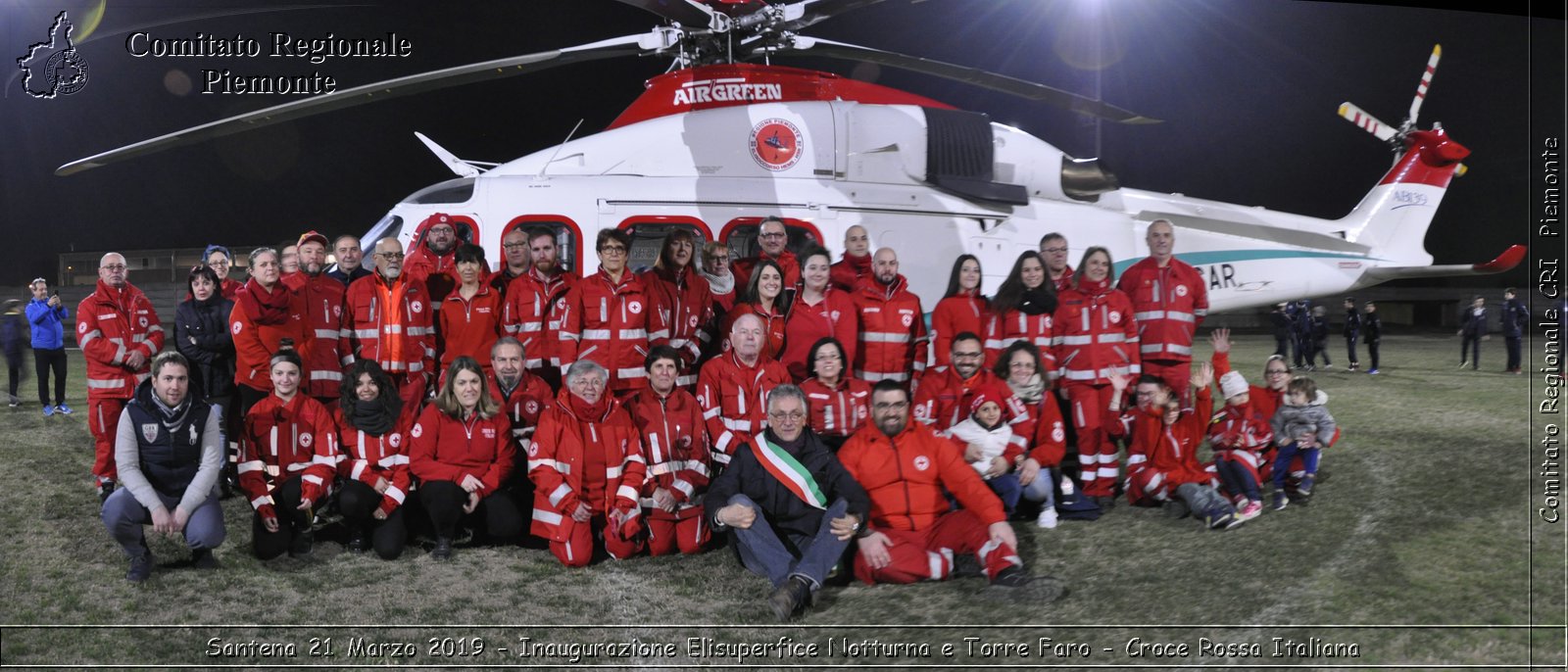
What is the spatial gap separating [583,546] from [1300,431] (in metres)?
3.94

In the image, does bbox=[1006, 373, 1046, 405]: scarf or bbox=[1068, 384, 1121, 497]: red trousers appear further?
bbox=[1068, 384, 1121, 497]: red trousers

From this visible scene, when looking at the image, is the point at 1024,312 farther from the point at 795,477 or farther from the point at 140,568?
the point at 140,568

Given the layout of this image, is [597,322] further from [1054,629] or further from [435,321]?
[1054,629]

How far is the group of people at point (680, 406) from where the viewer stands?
366cm

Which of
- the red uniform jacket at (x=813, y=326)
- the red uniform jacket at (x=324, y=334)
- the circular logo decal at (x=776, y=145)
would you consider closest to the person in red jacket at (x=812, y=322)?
the red uniform jacket at (x=813, y=326)

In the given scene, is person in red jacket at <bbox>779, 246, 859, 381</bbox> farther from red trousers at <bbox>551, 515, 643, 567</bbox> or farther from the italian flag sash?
red trousers at <bbox>551, 515, 643, 567</bbox>

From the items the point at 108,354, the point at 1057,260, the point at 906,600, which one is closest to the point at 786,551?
the point at 906,600

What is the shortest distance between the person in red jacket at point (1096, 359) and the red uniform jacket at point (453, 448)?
321cm

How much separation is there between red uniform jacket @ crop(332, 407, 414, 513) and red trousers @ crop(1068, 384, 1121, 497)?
11.9 feet

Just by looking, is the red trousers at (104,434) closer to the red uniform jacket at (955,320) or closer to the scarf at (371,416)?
the scarf at (371,416)

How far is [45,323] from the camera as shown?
27.7ft

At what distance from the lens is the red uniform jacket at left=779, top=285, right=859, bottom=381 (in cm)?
458

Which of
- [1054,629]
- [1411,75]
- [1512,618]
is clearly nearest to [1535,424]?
[1512,618]

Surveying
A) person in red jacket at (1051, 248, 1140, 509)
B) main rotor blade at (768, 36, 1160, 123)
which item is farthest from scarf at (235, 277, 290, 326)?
person in red jacket at (1051, 248, 1140, 509)
